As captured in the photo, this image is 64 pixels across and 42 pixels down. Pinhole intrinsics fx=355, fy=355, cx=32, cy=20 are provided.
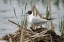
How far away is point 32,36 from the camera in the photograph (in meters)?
5.44

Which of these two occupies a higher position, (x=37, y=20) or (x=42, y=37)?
(x=37, y=20)

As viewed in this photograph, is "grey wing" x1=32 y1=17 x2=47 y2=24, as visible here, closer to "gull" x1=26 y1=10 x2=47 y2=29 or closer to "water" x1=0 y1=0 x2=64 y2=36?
"gull" x1=26 y1=10 x2=47 y2=29

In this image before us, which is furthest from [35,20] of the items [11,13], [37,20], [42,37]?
[11,13]

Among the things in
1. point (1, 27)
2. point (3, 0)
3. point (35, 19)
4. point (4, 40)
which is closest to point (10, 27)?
point (1, 27)

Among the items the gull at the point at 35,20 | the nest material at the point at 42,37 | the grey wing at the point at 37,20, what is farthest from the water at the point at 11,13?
the nest material at the point at 42,37

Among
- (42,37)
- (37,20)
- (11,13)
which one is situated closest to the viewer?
(42,37)

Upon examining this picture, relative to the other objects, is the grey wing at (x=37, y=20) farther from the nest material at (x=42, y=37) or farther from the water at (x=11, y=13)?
the water at (x=11, y=13)

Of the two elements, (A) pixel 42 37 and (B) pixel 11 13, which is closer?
(A) pixel 42 37

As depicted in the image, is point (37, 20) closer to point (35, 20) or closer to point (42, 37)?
point (35, 20)

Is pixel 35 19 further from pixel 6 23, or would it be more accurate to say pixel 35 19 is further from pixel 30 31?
pixel 6 23

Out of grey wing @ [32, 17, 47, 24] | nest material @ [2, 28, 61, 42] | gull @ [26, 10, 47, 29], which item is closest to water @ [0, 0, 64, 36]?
gull @ [26, 10, 47, 29]

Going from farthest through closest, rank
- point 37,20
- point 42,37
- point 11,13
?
point 11,13 < point 37,20 < point 42,37

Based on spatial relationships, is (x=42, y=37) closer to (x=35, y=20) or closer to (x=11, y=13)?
(x=35, y=20)

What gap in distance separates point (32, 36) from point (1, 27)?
3287 mm
